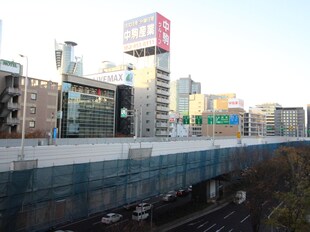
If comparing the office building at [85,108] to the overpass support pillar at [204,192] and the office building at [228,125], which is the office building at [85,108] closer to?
the office building at [228,125]

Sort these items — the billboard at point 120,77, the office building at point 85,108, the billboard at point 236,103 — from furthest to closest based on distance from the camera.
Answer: the billboard at point 236,103 < the billboard at point 120,77 < the office building at point 85,108

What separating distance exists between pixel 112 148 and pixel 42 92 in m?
44.2

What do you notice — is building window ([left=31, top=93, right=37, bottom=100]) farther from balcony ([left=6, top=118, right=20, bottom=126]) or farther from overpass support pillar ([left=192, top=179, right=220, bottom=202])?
overpass support pillar ([left=192, top=179, right=220, bottom=202])

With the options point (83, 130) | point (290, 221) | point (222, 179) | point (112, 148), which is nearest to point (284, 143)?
point (222, 179)

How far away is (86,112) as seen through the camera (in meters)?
73.8

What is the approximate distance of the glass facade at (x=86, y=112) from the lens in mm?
68812

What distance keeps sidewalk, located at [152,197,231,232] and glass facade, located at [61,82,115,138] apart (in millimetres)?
40872

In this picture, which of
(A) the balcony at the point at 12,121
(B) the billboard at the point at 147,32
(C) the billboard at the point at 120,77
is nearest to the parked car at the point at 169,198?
(A) the balcony at the point at 12,121

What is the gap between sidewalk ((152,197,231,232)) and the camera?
29.4m

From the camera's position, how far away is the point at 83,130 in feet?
236

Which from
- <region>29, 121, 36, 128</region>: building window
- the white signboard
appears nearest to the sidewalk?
<region>29, 121, 36, 128</region>: building window

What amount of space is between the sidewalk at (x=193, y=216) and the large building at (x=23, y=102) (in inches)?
1162

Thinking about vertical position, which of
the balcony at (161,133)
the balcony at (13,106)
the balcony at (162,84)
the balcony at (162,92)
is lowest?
the balcony at (161,133)

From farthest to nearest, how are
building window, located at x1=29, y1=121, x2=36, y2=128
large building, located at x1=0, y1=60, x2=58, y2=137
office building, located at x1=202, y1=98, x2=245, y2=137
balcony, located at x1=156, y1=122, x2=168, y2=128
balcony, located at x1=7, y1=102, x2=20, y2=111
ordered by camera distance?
office building, located at x1=202, y1=98, x2=245, y2=137
balcony, located at x1=156, y1=122, x2=168, y2=128
building window, located at x1=29, y1=121, x2=36, y2=128
large building, located at x1=0, y1=60, x2=58, y2=137
balcony, located at x1=7, y1=102, x2=20, y2=111
